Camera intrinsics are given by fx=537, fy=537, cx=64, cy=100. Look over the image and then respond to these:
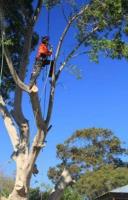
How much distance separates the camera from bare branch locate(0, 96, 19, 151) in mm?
15164

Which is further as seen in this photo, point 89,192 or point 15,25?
point 89,192

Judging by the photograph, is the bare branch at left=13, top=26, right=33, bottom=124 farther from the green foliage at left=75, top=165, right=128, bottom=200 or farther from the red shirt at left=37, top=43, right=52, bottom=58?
the green foliage at left=75, top=165, right=128, bottom=200

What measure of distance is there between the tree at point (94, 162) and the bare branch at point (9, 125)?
3533cm

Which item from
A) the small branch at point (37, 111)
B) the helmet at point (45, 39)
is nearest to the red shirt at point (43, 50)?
the helmet at point (45, 39)

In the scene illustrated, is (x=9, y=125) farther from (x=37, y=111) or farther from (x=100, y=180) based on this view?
(x=100, y=180)

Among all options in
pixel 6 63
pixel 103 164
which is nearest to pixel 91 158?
pixel 103 164

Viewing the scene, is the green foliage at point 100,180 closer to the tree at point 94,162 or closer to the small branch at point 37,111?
the tree at point 94,162

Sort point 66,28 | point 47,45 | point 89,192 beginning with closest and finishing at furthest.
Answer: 1. point 47,45
2. point 66,28
3. point 89,192

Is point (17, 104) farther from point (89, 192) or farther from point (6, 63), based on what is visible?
point (89, 192)

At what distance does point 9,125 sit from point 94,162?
38.9 m

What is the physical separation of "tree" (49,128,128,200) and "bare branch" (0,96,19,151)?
35.3 meters

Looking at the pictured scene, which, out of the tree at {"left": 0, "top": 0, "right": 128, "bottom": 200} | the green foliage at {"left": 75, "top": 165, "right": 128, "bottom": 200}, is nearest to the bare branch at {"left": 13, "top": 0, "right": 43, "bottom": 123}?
the tree at {"left": 0, "top": 0, "right": 128, "bottom": 200}

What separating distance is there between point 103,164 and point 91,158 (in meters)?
1.78

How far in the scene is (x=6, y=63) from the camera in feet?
53.2
